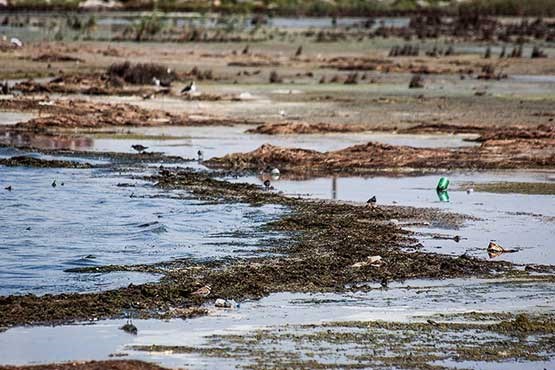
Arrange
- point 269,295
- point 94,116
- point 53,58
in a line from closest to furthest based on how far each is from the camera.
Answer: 1. point 269,295
2. point 94,116
3. point 53,58

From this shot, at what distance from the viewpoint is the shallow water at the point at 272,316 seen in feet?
33.3

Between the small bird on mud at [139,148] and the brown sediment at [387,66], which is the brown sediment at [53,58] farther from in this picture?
the small bird on mud at [139,148]

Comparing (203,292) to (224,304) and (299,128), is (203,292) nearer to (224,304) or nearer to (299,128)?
(224,304)

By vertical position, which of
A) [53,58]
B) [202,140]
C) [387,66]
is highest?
[53,58]

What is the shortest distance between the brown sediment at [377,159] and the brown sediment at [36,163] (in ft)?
6.83

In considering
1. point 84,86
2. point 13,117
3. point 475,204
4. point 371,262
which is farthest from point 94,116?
point 371,262

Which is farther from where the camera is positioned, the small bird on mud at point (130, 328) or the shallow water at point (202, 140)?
the shallow water at point (202, 140)

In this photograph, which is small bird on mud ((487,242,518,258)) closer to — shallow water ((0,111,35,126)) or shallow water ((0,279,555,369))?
shallow water ((0,279,555,369))

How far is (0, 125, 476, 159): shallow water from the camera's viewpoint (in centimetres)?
2412

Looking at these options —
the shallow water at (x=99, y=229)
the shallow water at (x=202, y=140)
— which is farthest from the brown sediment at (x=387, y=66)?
the shallow water at (x=99, y=229)

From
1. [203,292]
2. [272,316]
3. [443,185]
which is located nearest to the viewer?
[272,316]

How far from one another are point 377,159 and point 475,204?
3946 millimetres

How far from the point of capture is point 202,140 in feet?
83.7

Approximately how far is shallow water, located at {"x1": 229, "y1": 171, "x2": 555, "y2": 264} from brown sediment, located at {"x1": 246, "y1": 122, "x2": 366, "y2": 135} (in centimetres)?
543
